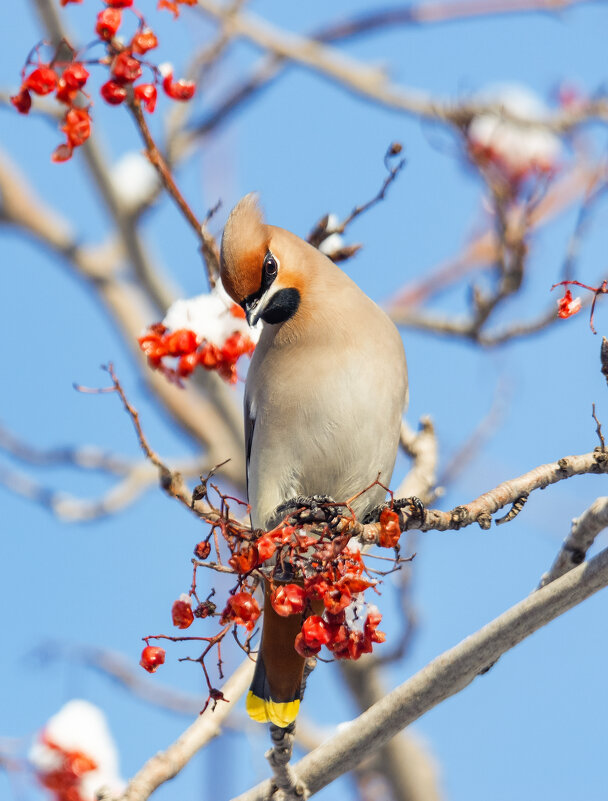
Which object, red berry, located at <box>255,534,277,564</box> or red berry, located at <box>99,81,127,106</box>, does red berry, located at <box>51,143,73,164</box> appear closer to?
red berry, located at <box>99,81,127,106</box>

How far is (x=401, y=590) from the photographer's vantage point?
12.8 feet

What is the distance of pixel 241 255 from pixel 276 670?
115 cm

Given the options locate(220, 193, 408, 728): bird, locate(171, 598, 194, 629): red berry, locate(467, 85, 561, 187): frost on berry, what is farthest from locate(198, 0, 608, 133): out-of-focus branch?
locate(171, 598, 194, 629): red berry

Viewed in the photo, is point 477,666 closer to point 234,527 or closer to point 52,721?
point 234,527

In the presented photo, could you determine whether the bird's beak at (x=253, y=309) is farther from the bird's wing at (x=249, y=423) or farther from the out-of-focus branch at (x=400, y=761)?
the out-of-focus branch at (x=400, y=761)

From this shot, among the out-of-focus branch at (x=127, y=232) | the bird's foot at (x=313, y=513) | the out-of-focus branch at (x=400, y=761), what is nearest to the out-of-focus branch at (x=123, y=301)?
the out-of-focus branch at (x=127, y=232)

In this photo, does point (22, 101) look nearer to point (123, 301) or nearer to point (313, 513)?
point (313, 513)

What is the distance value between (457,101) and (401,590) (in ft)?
6.84

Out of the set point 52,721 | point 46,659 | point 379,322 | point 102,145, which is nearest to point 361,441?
point 379,322

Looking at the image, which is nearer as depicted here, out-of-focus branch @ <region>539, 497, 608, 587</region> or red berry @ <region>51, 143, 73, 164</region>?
out-of-focus branch @ <region>539, 497, 608, 587</region>

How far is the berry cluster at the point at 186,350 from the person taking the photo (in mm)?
2936

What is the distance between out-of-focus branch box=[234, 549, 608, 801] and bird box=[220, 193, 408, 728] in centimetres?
60

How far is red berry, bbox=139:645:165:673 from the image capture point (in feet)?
7.29

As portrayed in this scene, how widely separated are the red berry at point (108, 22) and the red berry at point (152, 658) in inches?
61.2
